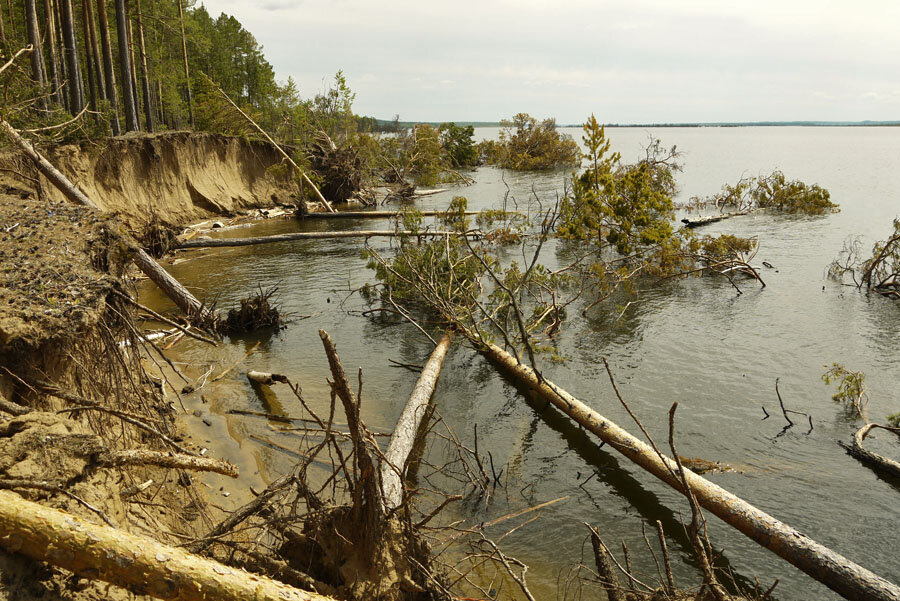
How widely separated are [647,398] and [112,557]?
8927 mm

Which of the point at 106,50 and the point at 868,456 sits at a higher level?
the point at 106,50

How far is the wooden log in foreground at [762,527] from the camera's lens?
18.1 ft

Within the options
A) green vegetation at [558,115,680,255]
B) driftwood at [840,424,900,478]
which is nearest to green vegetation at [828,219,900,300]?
green vegetation at [558,115,680,255]

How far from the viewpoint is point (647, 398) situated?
10359 millimetres

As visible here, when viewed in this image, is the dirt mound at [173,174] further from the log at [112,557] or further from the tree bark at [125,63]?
the log at [112,557]

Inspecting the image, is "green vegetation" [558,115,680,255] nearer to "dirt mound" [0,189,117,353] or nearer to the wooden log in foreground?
the wooden log in foreground

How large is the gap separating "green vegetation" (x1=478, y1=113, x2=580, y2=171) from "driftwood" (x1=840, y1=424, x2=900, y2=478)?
47.3 m

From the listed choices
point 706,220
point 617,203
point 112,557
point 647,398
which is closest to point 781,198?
point 706,220

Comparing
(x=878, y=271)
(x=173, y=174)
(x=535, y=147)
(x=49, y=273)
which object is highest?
(x=535, y=147)

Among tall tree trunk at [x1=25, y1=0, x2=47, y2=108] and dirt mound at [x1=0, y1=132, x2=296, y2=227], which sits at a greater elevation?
tall tree trunk at [x1=25, y1=0, x2=47, y2=108]

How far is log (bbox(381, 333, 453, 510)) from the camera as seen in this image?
6.31 metres

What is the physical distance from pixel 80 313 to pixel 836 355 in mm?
13179

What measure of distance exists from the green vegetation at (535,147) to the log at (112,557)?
52911 millimetres

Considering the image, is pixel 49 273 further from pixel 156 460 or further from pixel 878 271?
pixel 878 271
